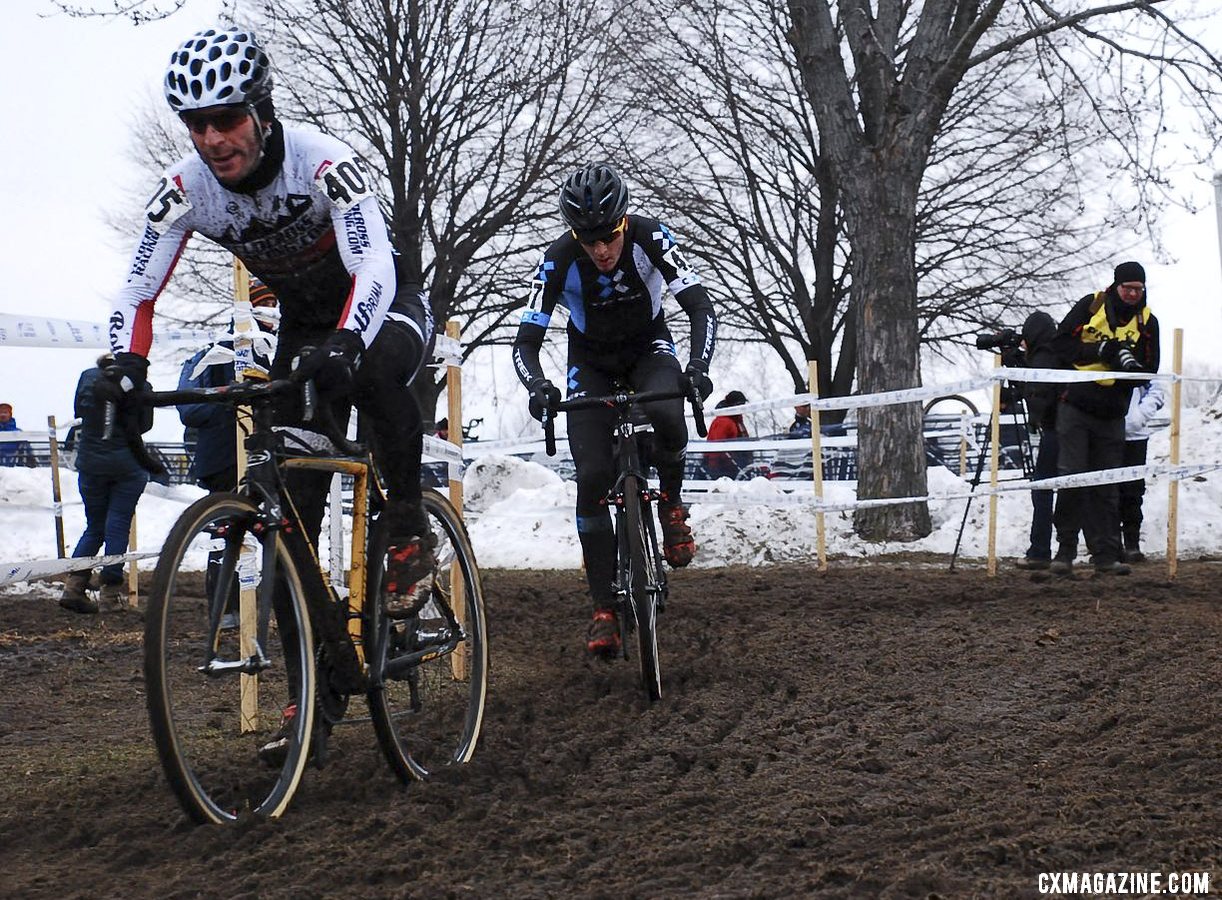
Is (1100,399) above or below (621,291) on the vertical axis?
below

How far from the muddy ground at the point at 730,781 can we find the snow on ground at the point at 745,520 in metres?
5.16

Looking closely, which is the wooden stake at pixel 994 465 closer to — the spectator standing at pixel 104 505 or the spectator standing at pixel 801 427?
the spectator standing at pixel 104 505

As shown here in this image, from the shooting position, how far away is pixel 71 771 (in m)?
5.29

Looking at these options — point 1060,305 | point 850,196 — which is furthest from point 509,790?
point 1060,305

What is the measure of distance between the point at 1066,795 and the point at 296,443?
2535 mm

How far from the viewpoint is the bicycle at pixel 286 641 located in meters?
3.83

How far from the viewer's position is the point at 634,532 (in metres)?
6.38

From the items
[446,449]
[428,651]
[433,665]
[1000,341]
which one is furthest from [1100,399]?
[428,651]

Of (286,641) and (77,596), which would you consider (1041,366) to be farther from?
(286,641)

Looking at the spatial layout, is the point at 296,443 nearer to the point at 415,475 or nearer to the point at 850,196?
the point at 415,475

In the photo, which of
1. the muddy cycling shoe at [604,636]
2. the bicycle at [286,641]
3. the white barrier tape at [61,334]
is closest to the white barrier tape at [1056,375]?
the muddy cycling shoe at [604,636]

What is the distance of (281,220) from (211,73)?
Answer: 0.58 m

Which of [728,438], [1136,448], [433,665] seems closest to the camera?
[433,665]

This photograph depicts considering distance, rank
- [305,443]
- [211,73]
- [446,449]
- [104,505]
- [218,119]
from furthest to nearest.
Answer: [104,505], [446,449], [305,443], [218,119], [211,73]
